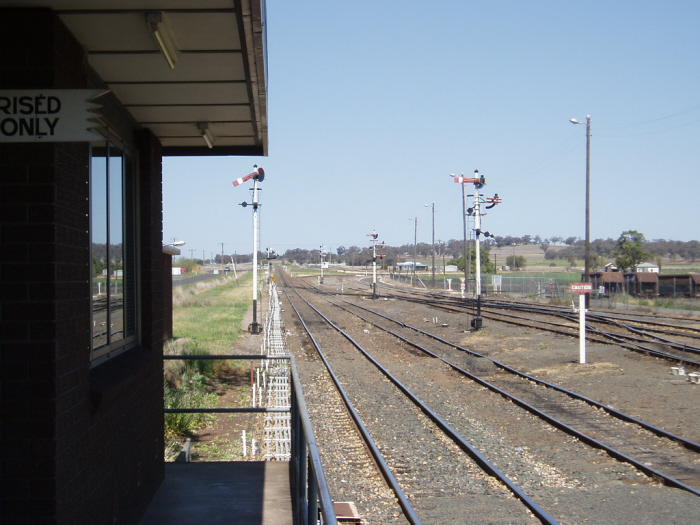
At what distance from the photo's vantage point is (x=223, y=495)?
6113 millimetres

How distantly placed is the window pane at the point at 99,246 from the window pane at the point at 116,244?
0.14 meters

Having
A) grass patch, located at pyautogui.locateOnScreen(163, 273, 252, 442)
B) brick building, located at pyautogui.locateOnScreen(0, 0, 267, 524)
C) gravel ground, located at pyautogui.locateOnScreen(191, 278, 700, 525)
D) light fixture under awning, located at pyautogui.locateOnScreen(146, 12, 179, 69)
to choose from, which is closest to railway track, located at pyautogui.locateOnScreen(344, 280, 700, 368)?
gravel ground, located at pyautogui.locateOnScreen(191, 278, 700, 525)

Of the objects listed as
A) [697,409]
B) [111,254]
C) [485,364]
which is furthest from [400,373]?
[111,254]

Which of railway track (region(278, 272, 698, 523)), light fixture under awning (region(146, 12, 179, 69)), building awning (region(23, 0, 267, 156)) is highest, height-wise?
building awning (region(23, 0, 267, 156))

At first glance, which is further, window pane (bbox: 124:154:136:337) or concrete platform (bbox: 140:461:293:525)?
A: window pane (bbox: 124:154:136:337)

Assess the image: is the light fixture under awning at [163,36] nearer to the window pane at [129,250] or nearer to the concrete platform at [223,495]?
the window pane at [129,250]

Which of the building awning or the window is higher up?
the building awning

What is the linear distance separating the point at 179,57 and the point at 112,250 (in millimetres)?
1692

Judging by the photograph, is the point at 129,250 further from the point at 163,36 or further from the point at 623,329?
the point at 623,329

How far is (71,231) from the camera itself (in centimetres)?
368

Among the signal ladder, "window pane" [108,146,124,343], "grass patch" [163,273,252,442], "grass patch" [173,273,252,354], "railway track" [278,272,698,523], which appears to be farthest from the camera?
"grass patch" [173,273,252,354]

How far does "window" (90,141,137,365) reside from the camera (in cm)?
482

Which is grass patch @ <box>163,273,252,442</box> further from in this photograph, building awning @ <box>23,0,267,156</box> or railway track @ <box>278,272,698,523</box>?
building awning @ <box>23,0,267,156</box>

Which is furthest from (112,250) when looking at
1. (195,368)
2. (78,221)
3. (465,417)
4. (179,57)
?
(195,368)
